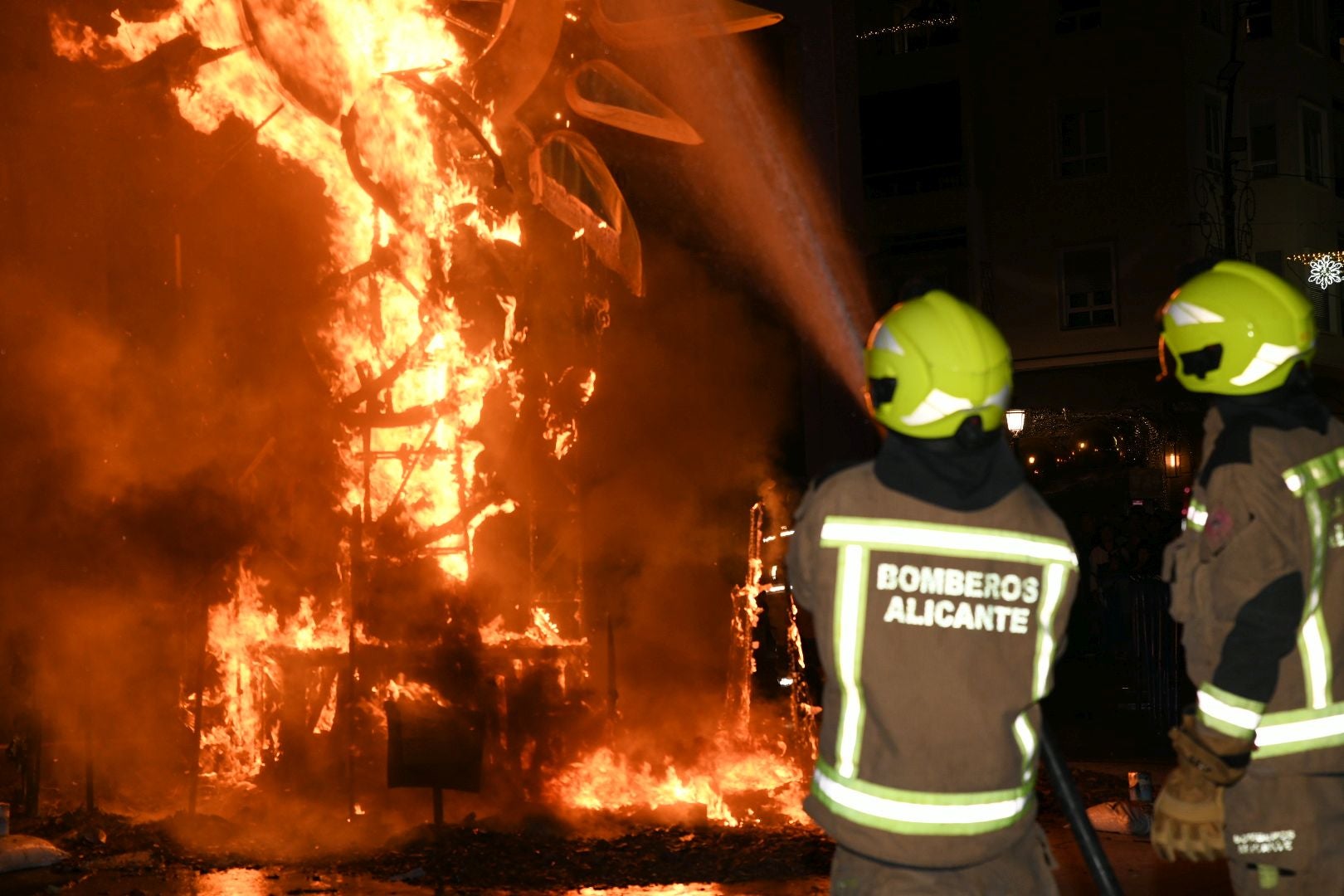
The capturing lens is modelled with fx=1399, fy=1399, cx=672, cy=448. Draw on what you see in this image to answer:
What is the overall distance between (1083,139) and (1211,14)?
3543 mm

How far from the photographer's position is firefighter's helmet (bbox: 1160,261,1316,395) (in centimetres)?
349

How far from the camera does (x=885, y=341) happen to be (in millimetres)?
3125

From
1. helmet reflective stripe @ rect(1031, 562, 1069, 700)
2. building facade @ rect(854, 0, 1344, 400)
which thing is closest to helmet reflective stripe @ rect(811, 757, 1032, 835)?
helmet reflective stripe @ rect(1031, 562, 1069, 700)

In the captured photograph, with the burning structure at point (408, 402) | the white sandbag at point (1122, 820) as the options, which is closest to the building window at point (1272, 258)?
the burning structure at point (408, 402)

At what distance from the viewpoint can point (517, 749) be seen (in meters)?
7.90

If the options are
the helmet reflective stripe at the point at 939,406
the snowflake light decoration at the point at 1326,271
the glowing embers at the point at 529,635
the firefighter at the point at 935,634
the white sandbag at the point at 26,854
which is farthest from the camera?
the snowflake light decoration at the point at 1326,271

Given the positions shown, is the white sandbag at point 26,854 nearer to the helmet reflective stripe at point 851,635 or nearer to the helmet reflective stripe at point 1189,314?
the helmet reflective stripe at point 851,635

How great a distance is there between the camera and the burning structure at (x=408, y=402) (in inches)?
310

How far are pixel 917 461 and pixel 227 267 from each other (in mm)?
7230

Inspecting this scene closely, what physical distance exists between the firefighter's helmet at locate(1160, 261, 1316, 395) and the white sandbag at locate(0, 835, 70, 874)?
225 inches

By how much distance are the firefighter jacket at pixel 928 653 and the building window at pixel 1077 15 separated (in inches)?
1093

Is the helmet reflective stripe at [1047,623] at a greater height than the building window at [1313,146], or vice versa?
the building window at [1313,146]

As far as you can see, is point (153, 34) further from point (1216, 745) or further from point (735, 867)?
point (1216, 745)

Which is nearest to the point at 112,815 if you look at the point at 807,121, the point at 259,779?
the point at 259,779
